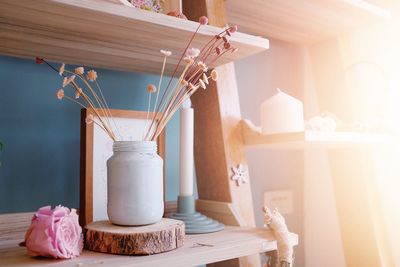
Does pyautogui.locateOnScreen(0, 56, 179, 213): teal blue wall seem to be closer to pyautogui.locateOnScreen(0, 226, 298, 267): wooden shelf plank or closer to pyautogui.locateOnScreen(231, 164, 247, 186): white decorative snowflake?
pyautogui.locateOnScreen(0, 226, 298, 267): wooden shelf plank

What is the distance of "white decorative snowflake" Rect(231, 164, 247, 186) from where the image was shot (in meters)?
0.92

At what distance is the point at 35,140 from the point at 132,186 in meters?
0.31

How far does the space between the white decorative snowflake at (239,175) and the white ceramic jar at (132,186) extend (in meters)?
0.27

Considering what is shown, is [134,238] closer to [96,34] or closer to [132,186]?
[132,186]

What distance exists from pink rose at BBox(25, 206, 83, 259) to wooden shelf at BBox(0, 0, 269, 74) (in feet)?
1.04

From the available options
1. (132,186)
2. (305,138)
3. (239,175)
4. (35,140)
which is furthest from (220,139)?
(35,140)

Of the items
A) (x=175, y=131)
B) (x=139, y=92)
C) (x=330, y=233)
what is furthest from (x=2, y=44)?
(x=330, y=233)

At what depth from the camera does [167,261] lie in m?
0.60

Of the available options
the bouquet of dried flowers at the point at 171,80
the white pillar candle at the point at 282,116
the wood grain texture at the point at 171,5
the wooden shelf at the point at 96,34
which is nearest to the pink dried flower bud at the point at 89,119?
the bouquet of dried flowers at the point at 171,80

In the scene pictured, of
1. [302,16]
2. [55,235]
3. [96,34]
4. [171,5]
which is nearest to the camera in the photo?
[55,235]

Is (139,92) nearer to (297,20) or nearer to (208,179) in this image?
(208,179)

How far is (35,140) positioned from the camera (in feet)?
2.77

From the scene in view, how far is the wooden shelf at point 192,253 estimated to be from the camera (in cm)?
58

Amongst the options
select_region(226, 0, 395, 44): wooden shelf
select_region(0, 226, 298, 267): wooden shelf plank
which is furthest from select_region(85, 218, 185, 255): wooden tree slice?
select_region(226, 0, 395, 44): wooden shelf
